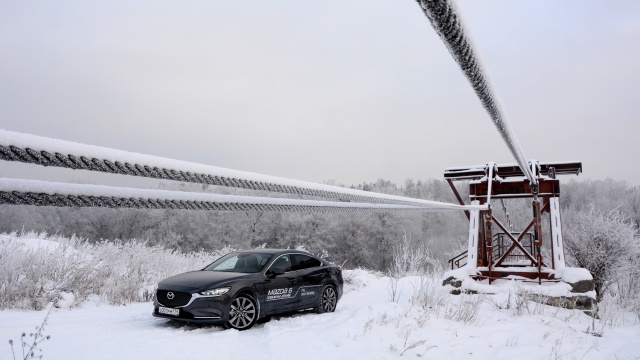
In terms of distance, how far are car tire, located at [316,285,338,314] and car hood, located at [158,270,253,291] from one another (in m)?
2.16

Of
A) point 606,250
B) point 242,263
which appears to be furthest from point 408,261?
point 606,250

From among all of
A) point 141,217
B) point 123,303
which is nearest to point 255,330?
point 123,303

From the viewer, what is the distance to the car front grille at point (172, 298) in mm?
8250

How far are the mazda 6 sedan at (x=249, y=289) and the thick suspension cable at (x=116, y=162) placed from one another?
5622 mm

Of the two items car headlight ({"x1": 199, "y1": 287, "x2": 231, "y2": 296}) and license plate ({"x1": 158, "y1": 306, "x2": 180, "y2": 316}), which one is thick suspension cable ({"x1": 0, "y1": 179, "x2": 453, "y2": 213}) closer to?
car headlight ({"x1": 199, "y1": 287, "x2": 231, "y2": 296})

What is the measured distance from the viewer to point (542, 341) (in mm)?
7719

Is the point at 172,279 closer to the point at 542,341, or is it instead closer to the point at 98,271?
the point at 98,271

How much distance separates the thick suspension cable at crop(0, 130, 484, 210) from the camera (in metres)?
1.67

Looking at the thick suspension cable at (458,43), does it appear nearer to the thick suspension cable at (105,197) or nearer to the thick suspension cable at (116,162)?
the thick suspension cable at (116,162)

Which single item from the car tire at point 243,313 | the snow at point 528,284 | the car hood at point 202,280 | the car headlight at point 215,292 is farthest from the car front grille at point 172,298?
the snow at point 528,284

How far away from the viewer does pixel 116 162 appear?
203 centimetres

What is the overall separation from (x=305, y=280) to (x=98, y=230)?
54321 mm

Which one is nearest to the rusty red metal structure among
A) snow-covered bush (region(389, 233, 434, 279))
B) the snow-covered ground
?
snow-covered bush (region(389, 233, 434, 279))

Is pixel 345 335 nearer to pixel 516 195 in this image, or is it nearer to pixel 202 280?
pixel 202 280
